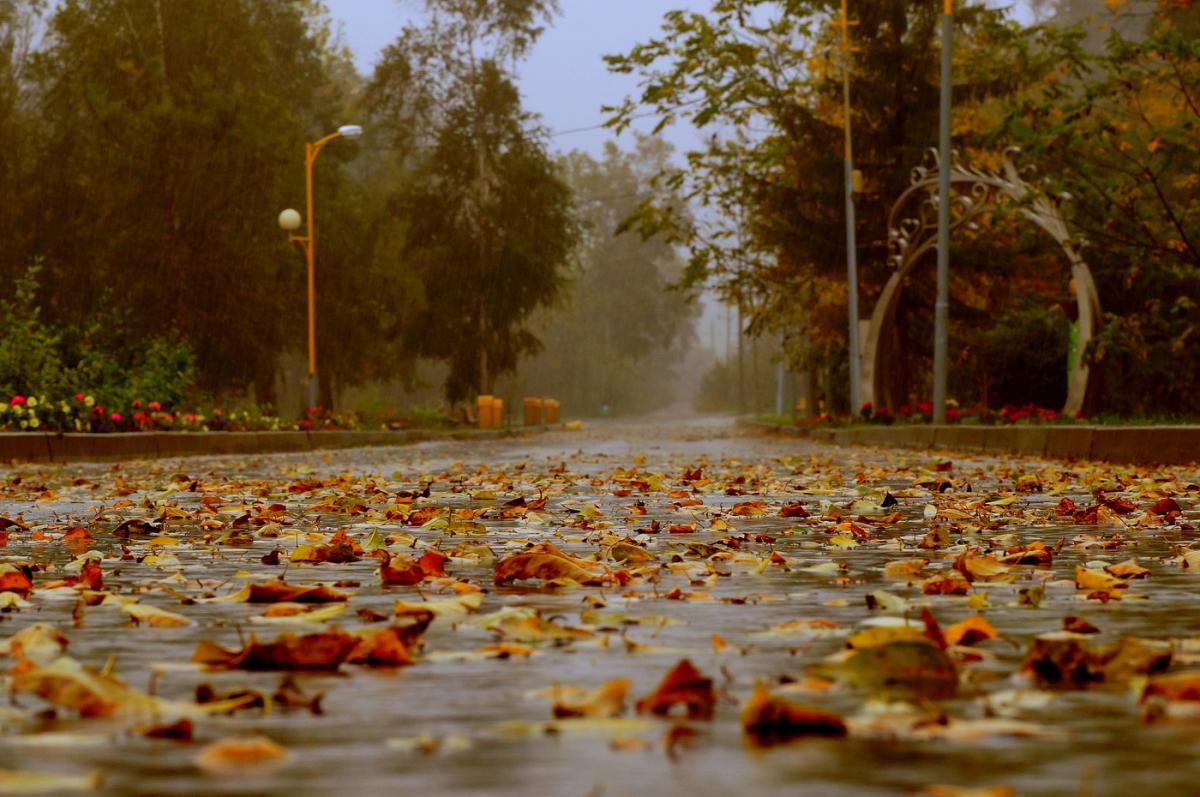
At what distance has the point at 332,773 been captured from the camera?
118 inches

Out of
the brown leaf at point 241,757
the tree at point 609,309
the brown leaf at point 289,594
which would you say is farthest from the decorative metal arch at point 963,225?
the tree at point 609,309

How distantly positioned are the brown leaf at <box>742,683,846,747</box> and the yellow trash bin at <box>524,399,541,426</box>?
200ft

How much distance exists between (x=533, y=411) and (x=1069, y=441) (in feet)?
153

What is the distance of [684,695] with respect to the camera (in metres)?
3.66

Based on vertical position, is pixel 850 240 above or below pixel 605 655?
above

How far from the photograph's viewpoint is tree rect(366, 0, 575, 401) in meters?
58.5

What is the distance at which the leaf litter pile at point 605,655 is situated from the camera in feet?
10.0

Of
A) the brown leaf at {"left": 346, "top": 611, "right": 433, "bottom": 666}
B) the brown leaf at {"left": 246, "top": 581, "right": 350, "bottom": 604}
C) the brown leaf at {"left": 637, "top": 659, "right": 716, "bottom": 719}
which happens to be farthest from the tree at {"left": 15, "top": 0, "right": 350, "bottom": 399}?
the brown leaf at {"left": 637, "top": 659, "right": 716, "bottom": 719}

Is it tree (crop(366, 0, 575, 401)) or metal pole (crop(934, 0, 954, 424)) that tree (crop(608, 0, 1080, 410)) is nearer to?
metal pole (crop(934, 0, 954, 424))

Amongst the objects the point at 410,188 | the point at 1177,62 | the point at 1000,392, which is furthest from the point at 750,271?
the point at 1177,62

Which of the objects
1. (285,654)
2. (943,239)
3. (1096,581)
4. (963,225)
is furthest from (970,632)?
(963,225)

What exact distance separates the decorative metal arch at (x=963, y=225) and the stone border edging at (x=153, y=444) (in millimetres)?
11244

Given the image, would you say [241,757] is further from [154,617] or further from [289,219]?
[289,219]

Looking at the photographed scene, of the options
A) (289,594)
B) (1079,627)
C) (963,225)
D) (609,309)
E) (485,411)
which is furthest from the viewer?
(609,309)
